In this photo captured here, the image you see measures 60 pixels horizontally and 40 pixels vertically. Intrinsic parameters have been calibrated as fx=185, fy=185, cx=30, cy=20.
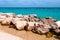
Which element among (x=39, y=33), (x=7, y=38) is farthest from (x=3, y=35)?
(x=39, y=33)

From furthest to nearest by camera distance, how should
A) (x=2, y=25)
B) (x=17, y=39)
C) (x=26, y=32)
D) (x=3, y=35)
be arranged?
(x=2, y=25), (x=26, y=32), (x=3, y=35), (x=17, y=39)

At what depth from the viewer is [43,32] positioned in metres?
9.98

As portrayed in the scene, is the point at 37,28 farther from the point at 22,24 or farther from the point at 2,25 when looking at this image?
the point at 2,25

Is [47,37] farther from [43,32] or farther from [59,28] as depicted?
[59,28]

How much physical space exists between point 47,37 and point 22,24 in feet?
5.97

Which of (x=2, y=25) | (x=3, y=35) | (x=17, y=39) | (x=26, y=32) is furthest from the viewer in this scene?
(x=2, y=25)

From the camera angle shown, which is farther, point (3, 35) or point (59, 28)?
point (59, 28)

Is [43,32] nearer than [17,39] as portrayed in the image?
No

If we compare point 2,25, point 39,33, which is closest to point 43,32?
point 39,33

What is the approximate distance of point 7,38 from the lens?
9.23 m

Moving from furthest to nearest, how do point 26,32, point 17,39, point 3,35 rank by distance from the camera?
point 26,32 < point 3,35 < point 17,39

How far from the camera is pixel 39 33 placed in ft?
33.2

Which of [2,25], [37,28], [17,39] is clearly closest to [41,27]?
[37,28]

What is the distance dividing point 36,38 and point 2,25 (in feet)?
10.7
